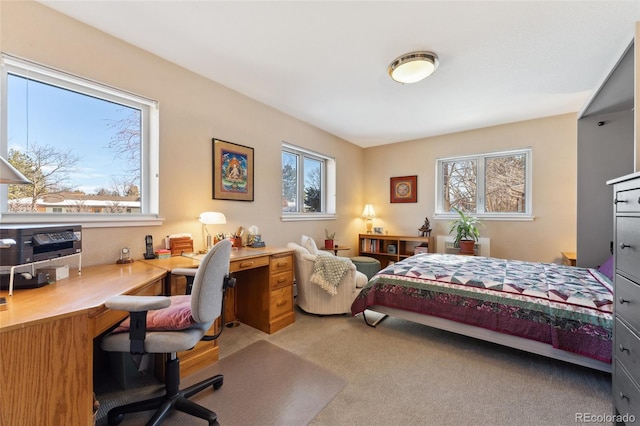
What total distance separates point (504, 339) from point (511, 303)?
0.29 m

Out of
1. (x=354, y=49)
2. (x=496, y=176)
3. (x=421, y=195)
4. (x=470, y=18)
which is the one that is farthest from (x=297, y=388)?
(x=496, y=176)

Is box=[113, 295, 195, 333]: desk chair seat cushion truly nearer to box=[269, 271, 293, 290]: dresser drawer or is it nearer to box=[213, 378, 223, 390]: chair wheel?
box=[213, 378, 223, 390]: chair wheel

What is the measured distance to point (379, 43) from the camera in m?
2.05

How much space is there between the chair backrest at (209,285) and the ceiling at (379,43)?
1641 mm

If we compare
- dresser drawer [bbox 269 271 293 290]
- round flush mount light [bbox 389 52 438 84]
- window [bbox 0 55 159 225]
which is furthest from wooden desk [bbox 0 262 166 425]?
round flush mount light [bbox 389 52 438 84]

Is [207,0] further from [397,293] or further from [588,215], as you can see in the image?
[588,215]

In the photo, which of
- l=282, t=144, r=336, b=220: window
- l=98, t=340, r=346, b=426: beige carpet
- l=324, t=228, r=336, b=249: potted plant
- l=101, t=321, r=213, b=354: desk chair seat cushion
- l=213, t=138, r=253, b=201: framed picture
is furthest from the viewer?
l=324, t=228, r=336, b=249: potted plant

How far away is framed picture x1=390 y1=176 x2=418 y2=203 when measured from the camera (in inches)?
187

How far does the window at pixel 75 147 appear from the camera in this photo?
5.46ft

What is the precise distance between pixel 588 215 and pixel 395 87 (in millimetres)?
2533

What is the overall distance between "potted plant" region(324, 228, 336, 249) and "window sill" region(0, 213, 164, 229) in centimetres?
248

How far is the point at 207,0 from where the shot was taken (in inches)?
65.0

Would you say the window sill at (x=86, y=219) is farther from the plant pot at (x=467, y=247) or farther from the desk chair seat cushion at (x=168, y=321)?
the plant pot at (x=467, y=247)

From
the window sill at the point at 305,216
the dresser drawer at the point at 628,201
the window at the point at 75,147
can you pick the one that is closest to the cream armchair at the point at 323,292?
the window sill at the point at 305,216
